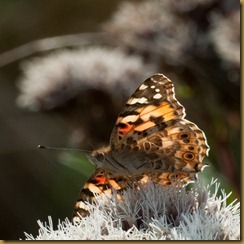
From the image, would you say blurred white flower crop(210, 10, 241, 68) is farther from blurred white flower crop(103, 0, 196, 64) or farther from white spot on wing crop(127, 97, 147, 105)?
white spot on wing crop(127, 97, 147, 105)

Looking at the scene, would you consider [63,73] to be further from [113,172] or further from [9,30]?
[113,172]

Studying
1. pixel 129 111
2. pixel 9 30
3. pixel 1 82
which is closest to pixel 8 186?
pixel 1 82

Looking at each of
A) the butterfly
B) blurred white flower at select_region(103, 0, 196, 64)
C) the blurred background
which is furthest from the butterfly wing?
blurred white flower at select_region(103, 0, 196, 64)

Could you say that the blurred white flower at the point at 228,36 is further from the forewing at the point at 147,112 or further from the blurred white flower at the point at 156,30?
the forewing at the point at 147,112

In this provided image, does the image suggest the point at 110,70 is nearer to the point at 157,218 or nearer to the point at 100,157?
the point at 100,157

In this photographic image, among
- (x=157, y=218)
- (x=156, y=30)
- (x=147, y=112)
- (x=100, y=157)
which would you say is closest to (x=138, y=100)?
(x=147, y=112)
